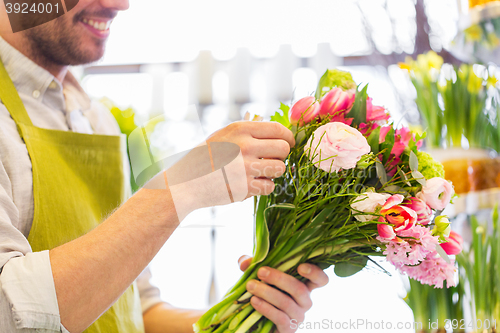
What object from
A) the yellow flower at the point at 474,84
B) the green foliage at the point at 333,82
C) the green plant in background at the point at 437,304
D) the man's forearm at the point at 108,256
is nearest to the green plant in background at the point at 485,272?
the green plant in background at the point at 437,304

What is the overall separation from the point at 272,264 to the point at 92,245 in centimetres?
28

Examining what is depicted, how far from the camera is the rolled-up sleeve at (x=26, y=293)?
36 cm

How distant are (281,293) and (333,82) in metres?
0.34

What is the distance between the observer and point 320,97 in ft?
1.79

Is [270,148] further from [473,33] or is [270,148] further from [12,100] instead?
[473,33]

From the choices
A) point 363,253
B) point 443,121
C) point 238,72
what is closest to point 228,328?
point 363,253

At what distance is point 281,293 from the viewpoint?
0.54 metres

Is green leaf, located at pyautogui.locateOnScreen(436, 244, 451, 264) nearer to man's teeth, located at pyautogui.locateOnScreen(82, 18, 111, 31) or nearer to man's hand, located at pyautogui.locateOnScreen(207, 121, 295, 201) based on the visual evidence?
man's hand, located at pyautogui.locateOnScreen(207, 121, 295, 201)

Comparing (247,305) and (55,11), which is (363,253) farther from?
(55,11)

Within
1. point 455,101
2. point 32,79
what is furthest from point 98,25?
point 455,101

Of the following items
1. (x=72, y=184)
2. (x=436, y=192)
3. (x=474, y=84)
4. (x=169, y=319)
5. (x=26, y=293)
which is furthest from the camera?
(x=474, y=84)

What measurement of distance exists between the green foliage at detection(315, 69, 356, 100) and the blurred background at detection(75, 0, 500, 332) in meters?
0.51

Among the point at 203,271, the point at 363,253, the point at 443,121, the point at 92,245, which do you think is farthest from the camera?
the point at 203,271

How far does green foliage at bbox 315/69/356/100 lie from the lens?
1.81ft
